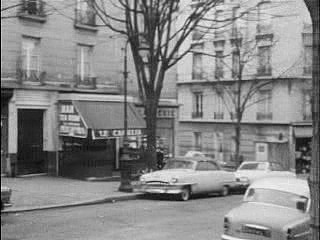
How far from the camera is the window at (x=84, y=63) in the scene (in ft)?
76.4

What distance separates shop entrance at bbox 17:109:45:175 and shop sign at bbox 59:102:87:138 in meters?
0.77

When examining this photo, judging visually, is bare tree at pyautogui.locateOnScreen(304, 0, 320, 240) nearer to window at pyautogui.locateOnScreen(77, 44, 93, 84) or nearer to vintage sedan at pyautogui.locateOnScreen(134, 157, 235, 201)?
vintage sedan at pyautogui.locateOnScreen(134, 157, 235, 201)

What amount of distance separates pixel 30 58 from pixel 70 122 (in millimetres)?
2784

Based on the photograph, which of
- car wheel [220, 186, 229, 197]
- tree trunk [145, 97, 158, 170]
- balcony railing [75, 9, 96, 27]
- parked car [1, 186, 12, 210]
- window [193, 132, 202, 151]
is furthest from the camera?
window [193, 132, 202, 151]

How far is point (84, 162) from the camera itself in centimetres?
2183

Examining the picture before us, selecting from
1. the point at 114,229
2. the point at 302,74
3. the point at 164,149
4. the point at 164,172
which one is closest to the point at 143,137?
the point at 164,149

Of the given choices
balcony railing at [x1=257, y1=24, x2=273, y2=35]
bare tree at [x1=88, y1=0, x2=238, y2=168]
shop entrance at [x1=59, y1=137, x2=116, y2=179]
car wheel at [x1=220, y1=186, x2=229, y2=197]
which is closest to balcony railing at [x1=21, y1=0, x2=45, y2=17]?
bare tree at [x1=88, y1=0, x2=238, y2=168]

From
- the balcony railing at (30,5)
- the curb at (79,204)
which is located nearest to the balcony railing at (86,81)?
the curb at (79,204)

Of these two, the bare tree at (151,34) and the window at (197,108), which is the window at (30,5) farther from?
the window at (197,108)

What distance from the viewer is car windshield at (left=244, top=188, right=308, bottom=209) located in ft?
28.4

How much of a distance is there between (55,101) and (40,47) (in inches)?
83.9

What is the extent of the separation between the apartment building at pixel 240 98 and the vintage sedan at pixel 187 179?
9.79ft

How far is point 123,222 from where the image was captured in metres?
11.5

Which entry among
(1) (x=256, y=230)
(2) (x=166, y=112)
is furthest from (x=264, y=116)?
(1) (x=256, y=230)
